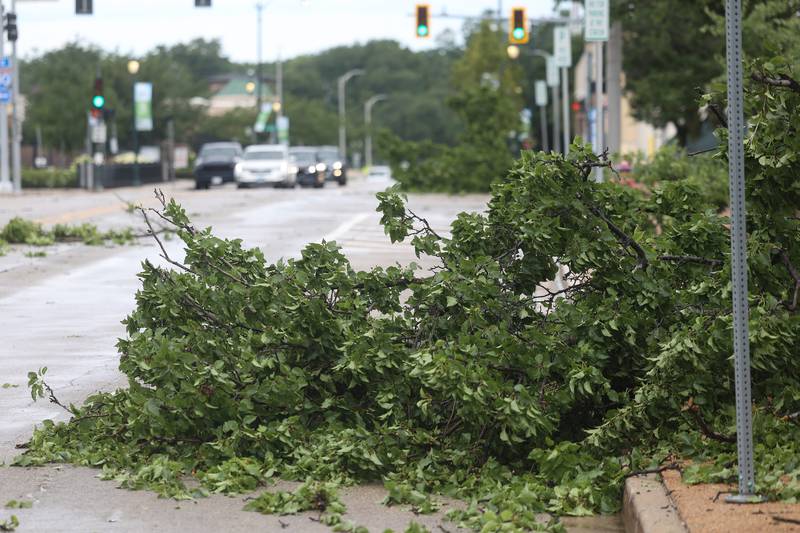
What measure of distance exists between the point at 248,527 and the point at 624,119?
284 ft

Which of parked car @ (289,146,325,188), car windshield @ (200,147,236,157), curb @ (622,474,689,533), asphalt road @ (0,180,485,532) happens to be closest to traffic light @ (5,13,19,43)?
car windshield @ (200,147,236,157)

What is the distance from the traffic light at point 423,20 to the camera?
40.8 meters

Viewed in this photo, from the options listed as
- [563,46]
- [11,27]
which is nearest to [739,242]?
[563,46]

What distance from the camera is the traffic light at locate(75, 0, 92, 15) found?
41.7 metres

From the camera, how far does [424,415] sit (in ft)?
25.2

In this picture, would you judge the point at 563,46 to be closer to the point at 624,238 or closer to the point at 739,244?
the point at 624,238

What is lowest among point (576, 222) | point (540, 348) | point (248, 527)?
point (248, 527)

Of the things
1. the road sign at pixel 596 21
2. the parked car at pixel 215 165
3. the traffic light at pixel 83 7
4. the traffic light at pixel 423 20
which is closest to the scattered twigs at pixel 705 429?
the road sign at pixel 596 21

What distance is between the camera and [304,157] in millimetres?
62812

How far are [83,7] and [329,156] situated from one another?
2860cm

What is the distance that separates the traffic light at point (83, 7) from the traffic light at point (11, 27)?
10423 millimetres

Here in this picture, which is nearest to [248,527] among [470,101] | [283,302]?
[283,302]

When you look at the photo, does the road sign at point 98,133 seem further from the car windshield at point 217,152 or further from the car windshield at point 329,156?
the car windshield at point 329,156

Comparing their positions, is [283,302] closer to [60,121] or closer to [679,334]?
[679,334]
